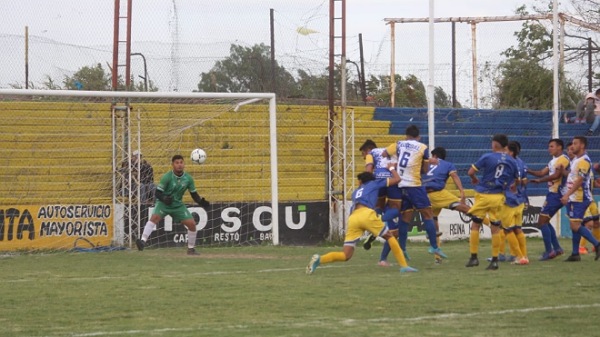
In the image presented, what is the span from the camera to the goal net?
2111cm

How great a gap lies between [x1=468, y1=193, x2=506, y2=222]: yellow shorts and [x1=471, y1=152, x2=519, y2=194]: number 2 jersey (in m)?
0.07

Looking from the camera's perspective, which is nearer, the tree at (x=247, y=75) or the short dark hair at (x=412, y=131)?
the short dark hair at (x=412, y=131)

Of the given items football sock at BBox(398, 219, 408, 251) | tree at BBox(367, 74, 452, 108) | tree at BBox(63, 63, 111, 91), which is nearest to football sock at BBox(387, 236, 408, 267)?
football sock at BBox(398, 219, 408, 251)

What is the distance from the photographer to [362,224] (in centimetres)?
1376

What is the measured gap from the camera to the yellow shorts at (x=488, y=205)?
15.1 metres

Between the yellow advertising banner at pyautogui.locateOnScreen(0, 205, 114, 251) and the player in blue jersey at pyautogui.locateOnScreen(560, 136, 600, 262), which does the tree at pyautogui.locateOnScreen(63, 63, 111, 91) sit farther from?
the player in blue jersey at pyautogui.locateOnScreen(560, 136, 600, 262)

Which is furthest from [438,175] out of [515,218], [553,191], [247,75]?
[247,75]

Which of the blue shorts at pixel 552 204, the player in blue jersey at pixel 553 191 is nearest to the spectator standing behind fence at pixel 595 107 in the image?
the player in blue jersey at pixel 553 191

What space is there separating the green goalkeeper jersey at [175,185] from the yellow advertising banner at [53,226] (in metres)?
2.93

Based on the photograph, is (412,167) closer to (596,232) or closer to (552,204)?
(552,204)

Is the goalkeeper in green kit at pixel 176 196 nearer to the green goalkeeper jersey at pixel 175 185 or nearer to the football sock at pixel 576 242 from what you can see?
the green goalkeeper jersey at pixel 175 185

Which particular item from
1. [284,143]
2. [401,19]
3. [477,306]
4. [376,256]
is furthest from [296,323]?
[401,19]

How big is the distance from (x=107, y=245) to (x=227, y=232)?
267 cm

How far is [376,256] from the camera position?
18188 mm
